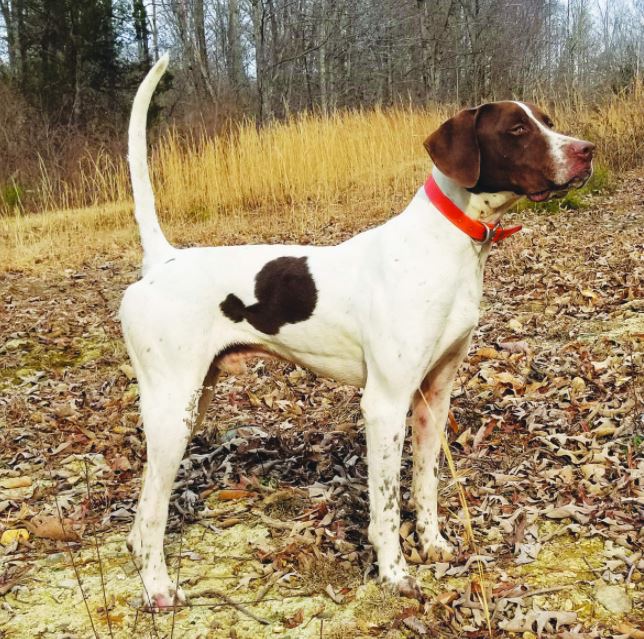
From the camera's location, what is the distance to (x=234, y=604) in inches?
97.8

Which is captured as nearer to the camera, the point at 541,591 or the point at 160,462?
the point at 541,591

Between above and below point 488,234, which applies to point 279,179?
above

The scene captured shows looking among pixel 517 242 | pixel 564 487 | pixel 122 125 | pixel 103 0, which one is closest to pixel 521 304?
pixel 517 242

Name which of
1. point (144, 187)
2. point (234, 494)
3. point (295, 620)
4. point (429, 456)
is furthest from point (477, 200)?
point (234, 494)

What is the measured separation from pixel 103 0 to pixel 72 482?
58.3 ft

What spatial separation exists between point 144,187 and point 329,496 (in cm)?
159

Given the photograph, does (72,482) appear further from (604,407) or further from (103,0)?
(103,0)

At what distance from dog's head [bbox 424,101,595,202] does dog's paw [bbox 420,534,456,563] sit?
1385 millimetres

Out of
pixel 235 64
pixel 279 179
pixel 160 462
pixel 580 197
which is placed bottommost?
pixel 160 462

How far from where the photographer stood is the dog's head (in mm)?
2307

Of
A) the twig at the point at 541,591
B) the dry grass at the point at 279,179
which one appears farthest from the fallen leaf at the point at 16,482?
the dry grass at the point at 279,179

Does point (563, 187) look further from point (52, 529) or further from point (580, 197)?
point (580, 197)

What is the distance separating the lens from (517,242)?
720 cm

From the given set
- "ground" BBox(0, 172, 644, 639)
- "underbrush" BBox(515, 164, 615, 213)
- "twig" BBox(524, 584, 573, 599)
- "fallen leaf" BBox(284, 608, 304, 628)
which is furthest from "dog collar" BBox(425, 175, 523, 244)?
"underbrush" BBox(515, 164, 615, 213)
